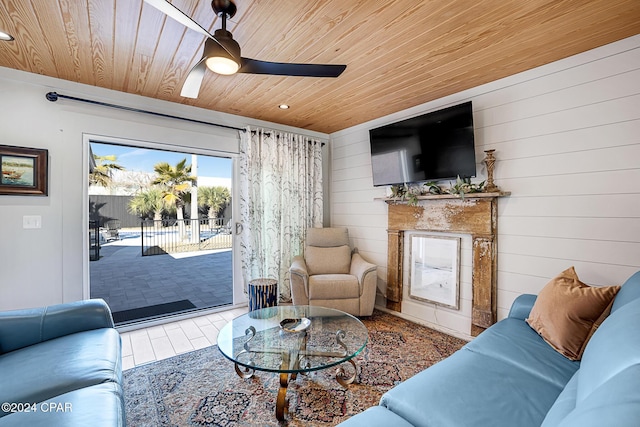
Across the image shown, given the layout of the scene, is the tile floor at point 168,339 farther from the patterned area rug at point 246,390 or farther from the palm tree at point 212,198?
the palm tree at point 212,198

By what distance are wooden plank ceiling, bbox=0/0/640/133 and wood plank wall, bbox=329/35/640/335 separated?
7.0 inches

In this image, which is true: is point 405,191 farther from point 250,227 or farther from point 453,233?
point 250,227

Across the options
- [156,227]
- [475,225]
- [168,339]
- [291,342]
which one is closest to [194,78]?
[291,342]

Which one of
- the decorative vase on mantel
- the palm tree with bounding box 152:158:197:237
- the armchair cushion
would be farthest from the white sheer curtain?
the decorative vase on mantel

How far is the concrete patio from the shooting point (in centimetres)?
381

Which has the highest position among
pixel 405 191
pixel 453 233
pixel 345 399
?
pixel 405 191

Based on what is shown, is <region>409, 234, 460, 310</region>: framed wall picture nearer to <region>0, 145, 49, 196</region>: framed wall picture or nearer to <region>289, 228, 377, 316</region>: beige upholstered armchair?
<region>289, 228, 377, 316</region>: beige upholstered armchair

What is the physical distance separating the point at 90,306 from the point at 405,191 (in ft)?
9.61

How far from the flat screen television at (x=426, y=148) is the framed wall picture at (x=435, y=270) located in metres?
0.68

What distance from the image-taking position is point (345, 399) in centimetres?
189

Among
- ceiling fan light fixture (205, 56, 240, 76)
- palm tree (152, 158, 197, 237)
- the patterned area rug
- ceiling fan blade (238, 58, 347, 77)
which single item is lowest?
the patterned area rug

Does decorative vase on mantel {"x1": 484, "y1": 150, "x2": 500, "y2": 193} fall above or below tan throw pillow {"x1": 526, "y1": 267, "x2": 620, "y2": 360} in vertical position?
above

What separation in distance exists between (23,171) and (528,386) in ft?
12.5

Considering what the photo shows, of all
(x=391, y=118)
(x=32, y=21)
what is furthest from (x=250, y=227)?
(x=32, y=21)
